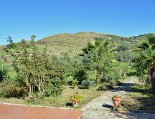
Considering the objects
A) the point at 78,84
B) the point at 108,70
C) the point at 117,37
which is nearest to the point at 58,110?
the point at 78,84

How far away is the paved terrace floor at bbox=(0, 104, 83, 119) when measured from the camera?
51.8 ft

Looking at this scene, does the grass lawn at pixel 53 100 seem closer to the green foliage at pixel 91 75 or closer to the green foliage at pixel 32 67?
the green foliage at pixel 32 67

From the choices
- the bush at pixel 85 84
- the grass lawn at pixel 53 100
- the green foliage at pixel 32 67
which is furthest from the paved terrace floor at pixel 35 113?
the bush at pixel 85 84

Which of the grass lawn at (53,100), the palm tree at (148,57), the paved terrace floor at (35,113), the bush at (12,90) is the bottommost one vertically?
the paved terrace floor at (35,113)

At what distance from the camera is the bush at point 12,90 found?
2156cm

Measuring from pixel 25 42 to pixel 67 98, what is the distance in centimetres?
469

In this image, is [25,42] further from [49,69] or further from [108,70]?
[108,70]

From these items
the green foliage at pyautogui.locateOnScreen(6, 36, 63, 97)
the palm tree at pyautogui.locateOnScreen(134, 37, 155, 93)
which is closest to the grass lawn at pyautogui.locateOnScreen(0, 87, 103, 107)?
the green foliage at pyautogui.locateOnScreen(6, 36, 63, 97)

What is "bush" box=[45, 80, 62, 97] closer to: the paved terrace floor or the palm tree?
the paved terrace floor

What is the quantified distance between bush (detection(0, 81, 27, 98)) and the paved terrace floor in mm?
3193

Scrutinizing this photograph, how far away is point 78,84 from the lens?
27281 millimetres

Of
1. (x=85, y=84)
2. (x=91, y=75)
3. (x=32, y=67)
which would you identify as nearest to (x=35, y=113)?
(x=32, y=67)

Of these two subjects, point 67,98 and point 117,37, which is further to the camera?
point 117,37

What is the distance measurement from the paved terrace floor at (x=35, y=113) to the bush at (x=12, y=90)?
10.5 ft
